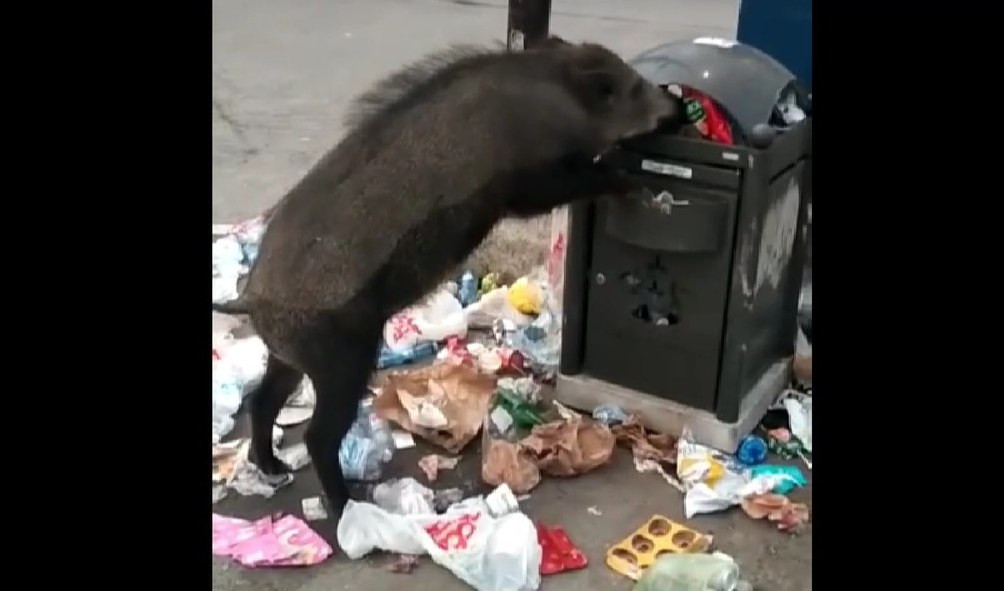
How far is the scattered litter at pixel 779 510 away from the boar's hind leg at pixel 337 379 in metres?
0.82

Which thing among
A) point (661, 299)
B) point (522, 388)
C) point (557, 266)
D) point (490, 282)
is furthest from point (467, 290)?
point (661, 299)

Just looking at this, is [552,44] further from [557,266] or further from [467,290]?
[467,290]

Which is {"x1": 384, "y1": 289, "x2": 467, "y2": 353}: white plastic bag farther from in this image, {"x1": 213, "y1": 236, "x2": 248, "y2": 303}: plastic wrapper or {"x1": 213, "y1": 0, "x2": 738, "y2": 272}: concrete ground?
{"x1": 213, "y1": 236, "x2": 248, "y2": 303}: plastic wrapper

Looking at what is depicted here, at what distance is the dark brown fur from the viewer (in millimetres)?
2266

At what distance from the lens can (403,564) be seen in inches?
90.5

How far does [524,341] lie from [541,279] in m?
0.38

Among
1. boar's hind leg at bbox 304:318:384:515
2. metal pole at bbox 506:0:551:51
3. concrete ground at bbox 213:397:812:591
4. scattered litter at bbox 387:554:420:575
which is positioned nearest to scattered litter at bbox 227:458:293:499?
concrete ground at bbox 213:397:812:591

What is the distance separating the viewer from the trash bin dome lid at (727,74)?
2.56 m

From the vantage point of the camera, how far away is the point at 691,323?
2.69 metres

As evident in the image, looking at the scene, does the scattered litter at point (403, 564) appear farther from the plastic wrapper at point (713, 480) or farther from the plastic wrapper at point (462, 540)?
the plastic wrapper at point (713, 480)

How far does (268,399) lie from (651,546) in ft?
2.68

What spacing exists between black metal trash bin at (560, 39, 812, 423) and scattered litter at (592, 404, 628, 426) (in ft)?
0.22
